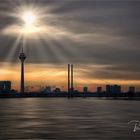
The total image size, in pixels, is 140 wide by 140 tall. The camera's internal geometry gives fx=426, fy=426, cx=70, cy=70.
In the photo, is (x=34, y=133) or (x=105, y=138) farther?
(x=34, y=133)

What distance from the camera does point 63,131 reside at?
154 ft

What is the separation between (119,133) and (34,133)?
8.87m

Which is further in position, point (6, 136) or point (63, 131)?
point (63, 131)

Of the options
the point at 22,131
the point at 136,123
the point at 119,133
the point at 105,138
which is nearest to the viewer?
the point at 105,138

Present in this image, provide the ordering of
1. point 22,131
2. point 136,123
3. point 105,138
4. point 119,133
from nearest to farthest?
point 105,138, point 119,133, point 22,131, point 136,123

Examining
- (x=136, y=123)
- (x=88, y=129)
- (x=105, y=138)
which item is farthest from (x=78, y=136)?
(x=136, y=123)

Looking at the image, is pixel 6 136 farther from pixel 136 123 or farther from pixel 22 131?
pixel 136 123

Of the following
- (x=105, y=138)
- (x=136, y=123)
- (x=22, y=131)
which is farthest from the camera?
(x=136, y=123)

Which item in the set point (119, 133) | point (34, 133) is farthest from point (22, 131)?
point (119, 133)

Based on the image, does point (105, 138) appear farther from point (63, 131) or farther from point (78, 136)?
point (63, 131)

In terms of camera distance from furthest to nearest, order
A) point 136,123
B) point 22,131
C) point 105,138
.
→ 1. point 136,123
2. point 22,131
3. point 105,138

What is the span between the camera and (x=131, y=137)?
134 feet

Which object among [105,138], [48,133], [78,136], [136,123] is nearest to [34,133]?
[48,133]

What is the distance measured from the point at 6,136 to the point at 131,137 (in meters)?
12.3
